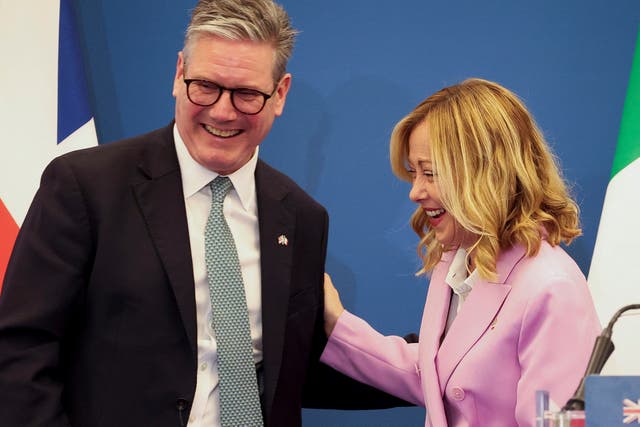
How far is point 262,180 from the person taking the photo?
231 cm

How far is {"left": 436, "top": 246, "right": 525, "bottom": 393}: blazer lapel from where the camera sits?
2178 mm

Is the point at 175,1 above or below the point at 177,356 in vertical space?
above

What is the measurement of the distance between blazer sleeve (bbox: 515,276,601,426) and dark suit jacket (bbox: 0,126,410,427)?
0.54 meters

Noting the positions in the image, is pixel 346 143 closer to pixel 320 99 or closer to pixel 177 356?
pixel 320 99

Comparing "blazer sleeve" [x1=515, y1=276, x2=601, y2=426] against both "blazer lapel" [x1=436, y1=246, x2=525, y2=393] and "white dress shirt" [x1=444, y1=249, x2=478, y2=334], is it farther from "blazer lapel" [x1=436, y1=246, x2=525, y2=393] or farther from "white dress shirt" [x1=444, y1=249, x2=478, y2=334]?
"white dress shirt" [x1=444, y1=249, x2=478, y2=334]

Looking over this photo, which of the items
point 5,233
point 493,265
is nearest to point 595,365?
point 493,265

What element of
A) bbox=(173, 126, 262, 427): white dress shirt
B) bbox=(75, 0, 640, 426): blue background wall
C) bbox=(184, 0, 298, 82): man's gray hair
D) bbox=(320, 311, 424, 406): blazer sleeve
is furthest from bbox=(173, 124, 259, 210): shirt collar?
bbox=(75, 0, 640, 426): blue background wall

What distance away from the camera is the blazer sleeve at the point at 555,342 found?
199 cm

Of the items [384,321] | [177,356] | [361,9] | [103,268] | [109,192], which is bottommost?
[384,321]

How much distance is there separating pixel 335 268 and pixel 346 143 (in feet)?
1.37

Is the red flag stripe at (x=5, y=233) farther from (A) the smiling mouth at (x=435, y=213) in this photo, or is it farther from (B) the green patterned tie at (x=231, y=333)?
(A) the smiling mouth at (x=435, y=213)

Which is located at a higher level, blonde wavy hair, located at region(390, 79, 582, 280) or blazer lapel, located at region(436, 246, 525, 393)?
blonde wavy hair, located at region(390, 79, 582, 280)

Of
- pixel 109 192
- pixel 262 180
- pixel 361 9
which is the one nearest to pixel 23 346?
pixel 109 192

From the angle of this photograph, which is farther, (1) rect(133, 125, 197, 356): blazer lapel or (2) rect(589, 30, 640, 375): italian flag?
(2) rect(589, 30, 640, 375): italian flag
